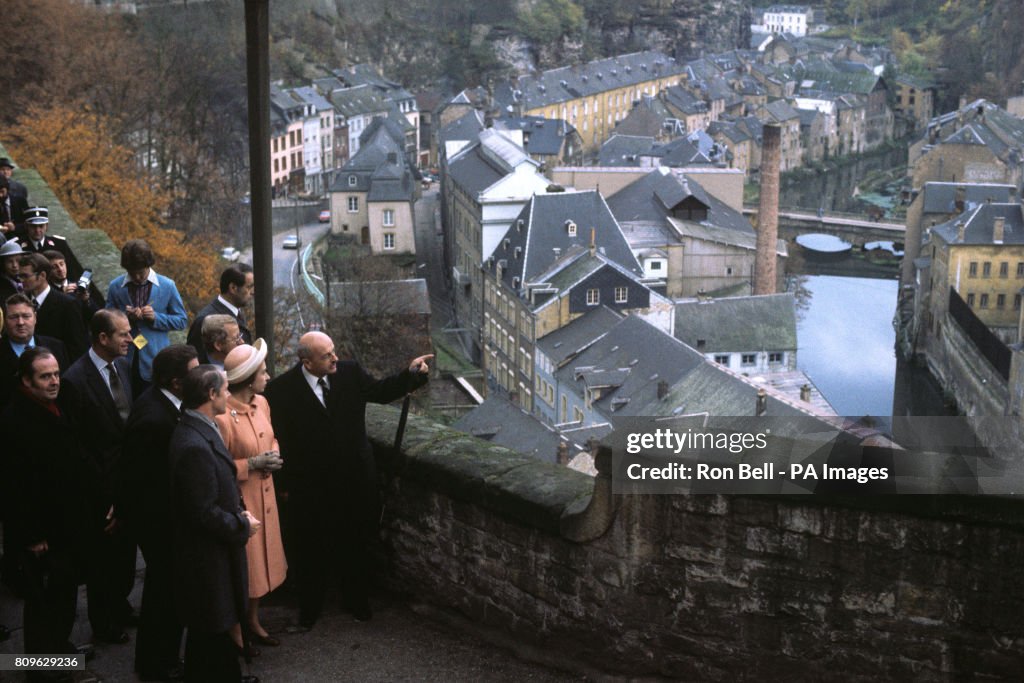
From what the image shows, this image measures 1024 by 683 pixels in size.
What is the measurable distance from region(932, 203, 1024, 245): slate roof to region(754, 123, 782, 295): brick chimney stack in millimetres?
5949

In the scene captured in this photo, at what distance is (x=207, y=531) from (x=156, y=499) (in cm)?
42

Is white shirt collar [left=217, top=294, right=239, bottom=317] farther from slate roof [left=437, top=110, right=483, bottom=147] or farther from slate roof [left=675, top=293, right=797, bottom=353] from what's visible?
slate roof [left=437, top=110, right=483, bottom=147]

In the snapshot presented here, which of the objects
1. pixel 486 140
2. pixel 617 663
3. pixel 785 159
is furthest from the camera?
pixel 785 159

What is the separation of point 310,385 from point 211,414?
0.82 meters

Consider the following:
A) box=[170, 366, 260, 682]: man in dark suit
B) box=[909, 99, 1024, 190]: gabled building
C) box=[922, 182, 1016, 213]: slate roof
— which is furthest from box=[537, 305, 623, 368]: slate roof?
box=[909, 99, 1024, 190]: gabled building

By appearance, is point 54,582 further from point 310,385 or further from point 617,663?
point 617,663

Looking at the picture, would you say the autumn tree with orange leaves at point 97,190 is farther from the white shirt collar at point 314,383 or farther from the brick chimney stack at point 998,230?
the brick chimney stack at point 998,230

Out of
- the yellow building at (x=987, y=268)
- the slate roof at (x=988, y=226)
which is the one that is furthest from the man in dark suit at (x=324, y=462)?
the slate roof at (x=988, y=226)

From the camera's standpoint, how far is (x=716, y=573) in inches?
169

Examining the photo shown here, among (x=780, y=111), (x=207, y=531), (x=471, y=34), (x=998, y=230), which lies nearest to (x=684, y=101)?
(x=780, y=111)

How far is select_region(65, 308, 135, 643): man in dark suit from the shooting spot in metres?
4.75

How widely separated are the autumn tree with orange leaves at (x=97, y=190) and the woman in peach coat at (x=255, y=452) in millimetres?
17601

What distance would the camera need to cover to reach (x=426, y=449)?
525cm

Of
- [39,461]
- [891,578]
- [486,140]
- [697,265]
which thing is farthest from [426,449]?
[486,140]
